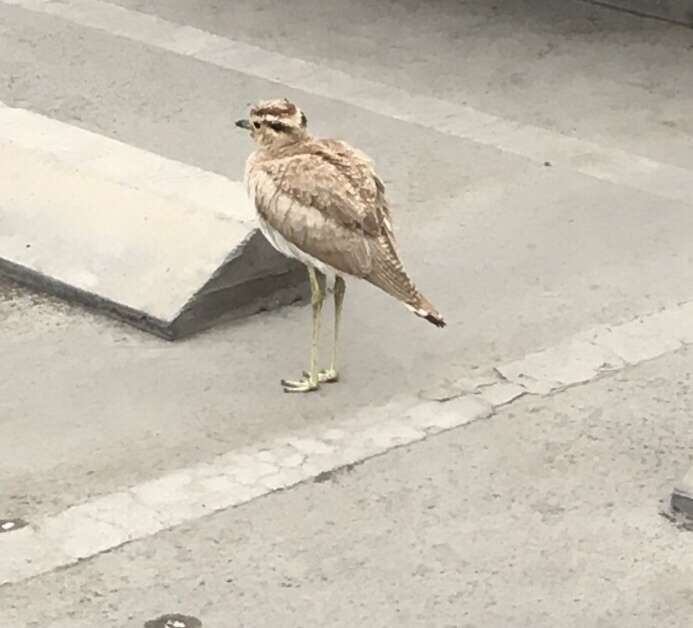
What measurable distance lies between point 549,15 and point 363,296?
5217 mm

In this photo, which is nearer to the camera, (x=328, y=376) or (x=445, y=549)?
(x=445, y=549)

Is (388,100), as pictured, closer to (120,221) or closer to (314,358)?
(120,221)

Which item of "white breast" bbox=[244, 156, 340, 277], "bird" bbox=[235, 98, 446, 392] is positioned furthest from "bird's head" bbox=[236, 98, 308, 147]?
"white breast" bbox=[244, 156, 340, 277]

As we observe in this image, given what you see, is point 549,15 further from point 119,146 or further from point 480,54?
point 119,146

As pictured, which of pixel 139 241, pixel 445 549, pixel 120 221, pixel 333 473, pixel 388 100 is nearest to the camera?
pixel 445 549

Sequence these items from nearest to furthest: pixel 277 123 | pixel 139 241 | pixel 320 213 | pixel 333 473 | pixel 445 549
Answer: pixel 445 549 → pixel 333 473 → pixel 320 213 → pixel 277 123 → pixel 139 241

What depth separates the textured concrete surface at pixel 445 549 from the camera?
17.8 feet

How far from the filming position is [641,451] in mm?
6488

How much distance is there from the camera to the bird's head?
7039 mm

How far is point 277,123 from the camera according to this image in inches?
277

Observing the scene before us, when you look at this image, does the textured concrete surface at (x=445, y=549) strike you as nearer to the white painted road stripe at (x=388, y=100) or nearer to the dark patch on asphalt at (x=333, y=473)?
the dark patch on asphalt at (x=333, y=473)

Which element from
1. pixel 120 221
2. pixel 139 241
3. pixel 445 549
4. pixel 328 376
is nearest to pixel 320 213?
pixel 328 376

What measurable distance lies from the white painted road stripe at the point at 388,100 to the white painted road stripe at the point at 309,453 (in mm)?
1918

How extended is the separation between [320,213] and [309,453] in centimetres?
99
